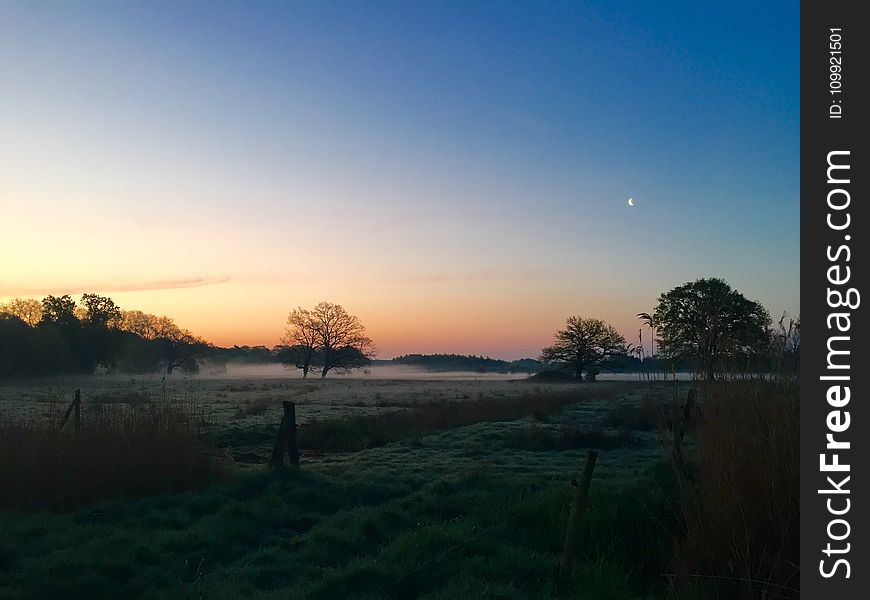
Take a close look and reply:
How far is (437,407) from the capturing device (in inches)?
1146

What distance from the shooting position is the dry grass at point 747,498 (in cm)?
632

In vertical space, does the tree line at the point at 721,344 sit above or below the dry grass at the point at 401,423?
above

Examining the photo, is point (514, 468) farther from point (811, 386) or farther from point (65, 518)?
point (811, 386)

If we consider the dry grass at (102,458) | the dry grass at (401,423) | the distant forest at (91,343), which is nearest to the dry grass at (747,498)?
the dry grass at (102,458)

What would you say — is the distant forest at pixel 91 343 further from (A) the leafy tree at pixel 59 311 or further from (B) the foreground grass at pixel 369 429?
(B) the foreground grass at pixel 369 429

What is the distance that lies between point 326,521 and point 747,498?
6.27 metres

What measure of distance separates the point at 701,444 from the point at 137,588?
6523 millimetres

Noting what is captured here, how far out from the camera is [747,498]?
259 inches

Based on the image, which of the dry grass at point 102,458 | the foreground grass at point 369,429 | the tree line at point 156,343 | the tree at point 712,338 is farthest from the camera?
the tree line at point 156,343

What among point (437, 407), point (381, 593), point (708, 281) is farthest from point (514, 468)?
point (708, 281)

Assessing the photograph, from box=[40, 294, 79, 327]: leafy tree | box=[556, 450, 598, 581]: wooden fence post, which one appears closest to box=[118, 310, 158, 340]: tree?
box=[40, 294, 79, 327]: leafy tree

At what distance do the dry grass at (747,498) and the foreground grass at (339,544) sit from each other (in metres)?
0.99

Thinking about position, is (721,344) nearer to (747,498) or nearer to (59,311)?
(747,498)

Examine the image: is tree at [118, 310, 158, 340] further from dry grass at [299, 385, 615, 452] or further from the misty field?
the misty field
